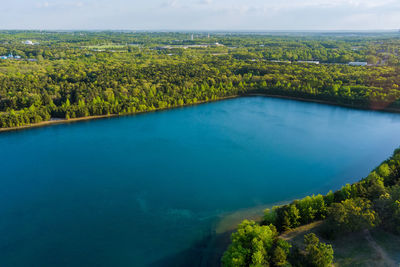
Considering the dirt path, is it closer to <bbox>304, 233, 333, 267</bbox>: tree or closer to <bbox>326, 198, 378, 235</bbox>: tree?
<bbox>326, 198, 378, 235</bbox>: tree

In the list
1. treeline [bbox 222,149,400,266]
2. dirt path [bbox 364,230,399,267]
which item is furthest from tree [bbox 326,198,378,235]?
dirt path [bbox 364,230,399,267]

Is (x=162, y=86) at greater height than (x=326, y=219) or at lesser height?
greater

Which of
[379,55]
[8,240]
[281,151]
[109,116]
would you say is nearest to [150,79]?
[109,116]

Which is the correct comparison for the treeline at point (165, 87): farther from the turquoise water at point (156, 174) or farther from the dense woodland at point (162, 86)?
the turquoise water at point (156, 174)

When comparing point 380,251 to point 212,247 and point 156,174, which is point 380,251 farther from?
point 156,174

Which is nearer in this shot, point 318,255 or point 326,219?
point 318,255

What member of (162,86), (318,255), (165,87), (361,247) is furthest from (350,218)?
(162,86)
